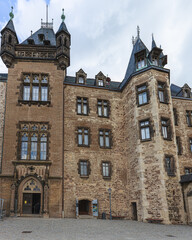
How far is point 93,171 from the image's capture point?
2261cm

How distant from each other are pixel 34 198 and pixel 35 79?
10.5 meters

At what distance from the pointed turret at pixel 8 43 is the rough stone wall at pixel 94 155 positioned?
5641 mm

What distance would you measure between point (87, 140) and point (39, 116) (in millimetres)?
4701

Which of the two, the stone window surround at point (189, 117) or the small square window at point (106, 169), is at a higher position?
the stone window surround at point (189, 117)

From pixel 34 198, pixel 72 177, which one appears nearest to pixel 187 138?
pixel 72 177

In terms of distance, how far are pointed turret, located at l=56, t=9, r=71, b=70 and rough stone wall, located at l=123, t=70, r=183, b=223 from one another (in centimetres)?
636

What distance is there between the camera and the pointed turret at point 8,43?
2352 centimetres

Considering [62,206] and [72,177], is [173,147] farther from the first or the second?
[62,206]

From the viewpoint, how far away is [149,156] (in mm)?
20906

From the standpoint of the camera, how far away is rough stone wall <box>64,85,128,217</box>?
21.8 meters

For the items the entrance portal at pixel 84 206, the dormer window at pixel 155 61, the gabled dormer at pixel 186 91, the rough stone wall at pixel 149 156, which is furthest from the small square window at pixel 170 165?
the gabled dormer at pixel 186 91

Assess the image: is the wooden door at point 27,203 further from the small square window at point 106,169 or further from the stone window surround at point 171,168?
the stone window surround at point 171,168

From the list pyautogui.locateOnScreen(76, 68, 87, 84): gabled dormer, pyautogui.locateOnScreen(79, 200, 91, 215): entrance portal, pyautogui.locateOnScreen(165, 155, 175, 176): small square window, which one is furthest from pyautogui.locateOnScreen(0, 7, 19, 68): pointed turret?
pyautogui.locateOnScreen(165, 155, 175, 176): small square window

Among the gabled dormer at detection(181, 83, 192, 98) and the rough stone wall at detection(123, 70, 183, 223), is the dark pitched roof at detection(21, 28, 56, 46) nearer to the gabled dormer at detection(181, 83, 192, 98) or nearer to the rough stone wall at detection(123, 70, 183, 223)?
the rough stone wall at detection(123, 70, 183, 223)
